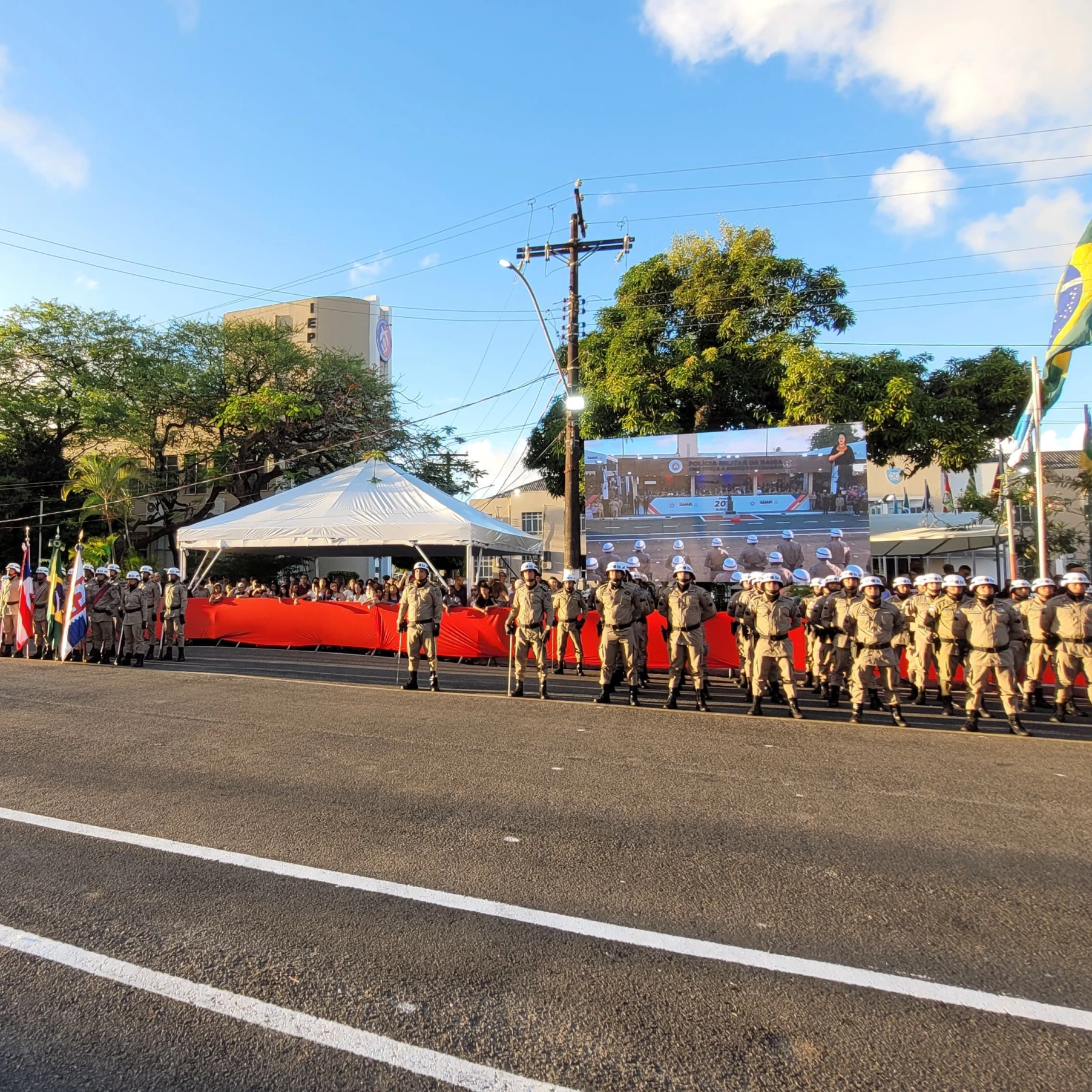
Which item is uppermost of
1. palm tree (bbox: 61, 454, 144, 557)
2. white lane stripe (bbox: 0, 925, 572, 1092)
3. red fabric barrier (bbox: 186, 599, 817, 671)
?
palm tree (bbox: 61, 454, 144, 557)

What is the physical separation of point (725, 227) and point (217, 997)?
2132 cm

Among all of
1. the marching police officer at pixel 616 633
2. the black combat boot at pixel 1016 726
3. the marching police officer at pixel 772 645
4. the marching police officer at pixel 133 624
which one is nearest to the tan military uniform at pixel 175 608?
the marching police officer at pixel 133 624

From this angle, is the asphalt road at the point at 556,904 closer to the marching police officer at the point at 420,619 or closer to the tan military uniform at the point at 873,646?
the tan military uniform at the point at 873,646

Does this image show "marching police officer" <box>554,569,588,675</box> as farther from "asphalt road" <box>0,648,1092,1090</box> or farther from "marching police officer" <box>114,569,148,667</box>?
"marching police officer" <box>114,569,148,667</box>

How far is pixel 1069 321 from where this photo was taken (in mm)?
12938

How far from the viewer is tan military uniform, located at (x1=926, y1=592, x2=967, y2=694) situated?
32.4ft

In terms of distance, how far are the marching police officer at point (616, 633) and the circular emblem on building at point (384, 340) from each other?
4385 cm

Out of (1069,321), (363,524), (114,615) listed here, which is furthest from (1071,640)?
(114,615)

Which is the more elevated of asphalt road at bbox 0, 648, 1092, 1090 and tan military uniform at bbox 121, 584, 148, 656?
tan military uniform at bbox 121, 584, 148, 656

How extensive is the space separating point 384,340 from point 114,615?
40794 millimetres

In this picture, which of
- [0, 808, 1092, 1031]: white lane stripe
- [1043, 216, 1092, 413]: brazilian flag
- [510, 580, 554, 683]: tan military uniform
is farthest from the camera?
[1043, 216, 1092, 413]: brazilian flag

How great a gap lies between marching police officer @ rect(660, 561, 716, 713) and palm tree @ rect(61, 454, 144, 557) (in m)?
25.0

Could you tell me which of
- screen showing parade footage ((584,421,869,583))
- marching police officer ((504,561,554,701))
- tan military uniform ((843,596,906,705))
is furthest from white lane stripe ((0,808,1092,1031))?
screen showing parade footage ((584,421,869,583))

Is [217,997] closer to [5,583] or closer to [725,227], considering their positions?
[5,583]
